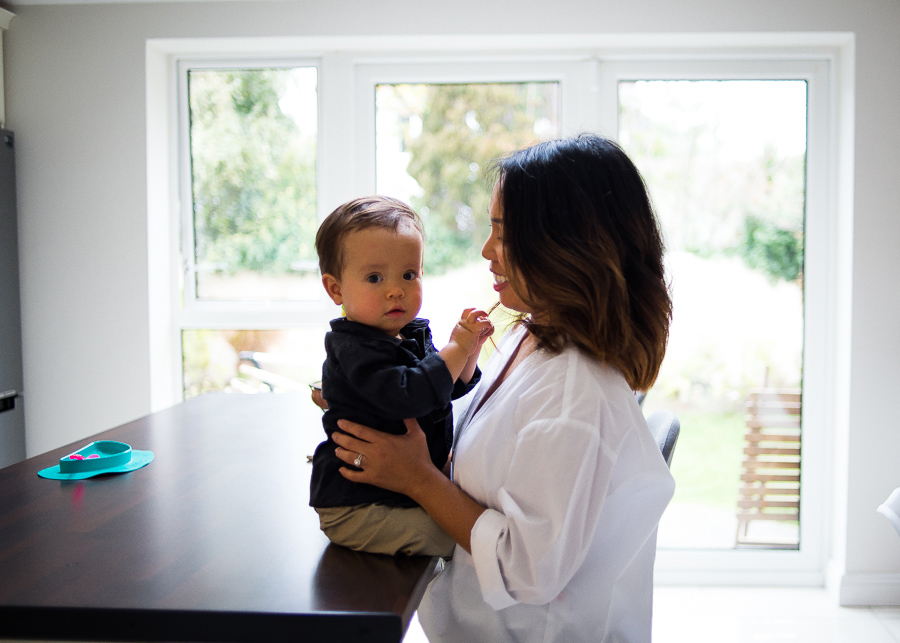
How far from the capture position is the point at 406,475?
0.98 m

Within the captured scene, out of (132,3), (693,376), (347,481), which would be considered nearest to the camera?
(347,481)

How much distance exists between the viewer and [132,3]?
9.22 feet

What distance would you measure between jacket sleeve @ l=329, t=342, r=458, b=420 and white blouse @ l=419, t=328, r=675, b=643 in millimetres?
130

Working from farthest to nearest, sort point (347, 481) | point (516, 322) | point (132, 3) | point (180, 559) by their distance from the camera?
1. point (132, 3)
2. point (516, 322)
3. point (347, 481)
4. point (180, 559)

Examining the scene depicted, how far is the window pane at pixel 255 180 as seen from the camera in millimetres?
3021

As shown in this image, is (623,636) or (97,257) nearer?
(623,636)

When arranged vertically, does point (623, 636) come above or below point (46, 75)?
below

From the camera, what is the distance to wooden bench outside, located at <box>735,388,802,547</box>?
3029 mm

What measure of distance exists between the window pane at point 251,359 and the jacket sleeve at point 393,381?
2137 millimetres

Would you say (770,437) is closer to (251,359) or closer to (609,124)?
(609,124)

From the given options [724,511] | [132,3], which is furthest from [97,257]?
[724,511]

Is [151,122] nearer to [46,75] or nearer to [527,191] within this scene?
[46,75]

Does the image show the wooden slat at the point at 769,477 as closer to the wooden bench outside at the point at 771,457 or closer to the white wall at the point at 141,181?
the wooden bench outside at the point at 771,457

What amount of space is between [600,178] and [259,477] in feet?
2.71
